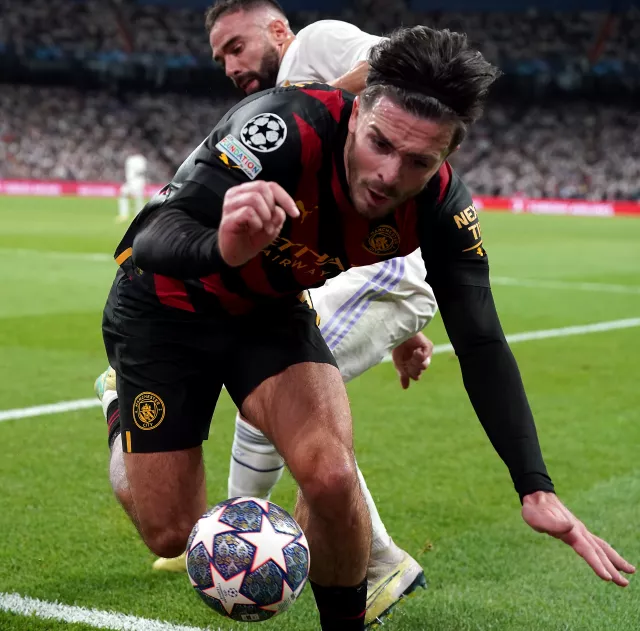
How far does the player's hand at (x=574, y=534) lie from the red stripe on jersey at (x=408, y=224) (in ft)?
2.92

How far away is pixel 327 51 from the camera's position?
15.5 ft

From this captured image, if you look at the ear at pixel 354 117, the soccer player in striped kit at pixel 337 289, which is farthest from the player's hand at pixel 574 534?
the soccer player in striped kit at pixel 337 289

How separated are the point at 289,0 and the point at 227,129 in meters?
45.8

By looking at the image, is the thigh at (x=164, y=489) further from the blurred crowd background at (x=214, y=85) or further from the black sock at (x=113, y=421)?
the blurred crowd background at (x=214, y=85)

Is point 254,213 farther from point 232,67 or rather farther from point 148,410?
point 232,67

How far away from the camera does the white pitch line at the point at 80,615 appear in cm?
351

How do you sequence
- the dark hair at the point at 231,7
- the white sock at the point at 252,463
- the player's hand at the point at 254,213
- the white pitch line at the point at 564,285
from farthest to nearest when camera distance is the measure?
1. the white pitch line at the point at 564,285
2. the dark hair at the point at 231,7
3. the white sock at the point at 252,463
4. the player's hand at the point at 254,213

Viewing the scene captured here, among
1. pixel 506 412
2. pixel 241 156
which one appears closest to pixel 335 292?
pixel 506 412

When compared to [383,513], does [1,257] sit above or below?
below

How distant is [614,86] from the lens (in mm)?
44531

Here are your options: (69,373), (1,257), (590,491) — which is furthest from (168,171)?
(590,491)

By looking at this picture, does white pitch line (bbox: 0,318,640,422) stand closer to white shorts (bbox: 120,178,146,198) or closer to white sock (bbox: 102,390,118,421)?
white sock (bbox: 102,390,118,421)

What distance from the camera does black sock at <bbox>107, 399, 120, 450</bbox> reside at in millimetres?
4254

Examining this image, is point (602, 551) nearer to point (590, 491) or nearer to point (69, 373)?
point (590, 491)
